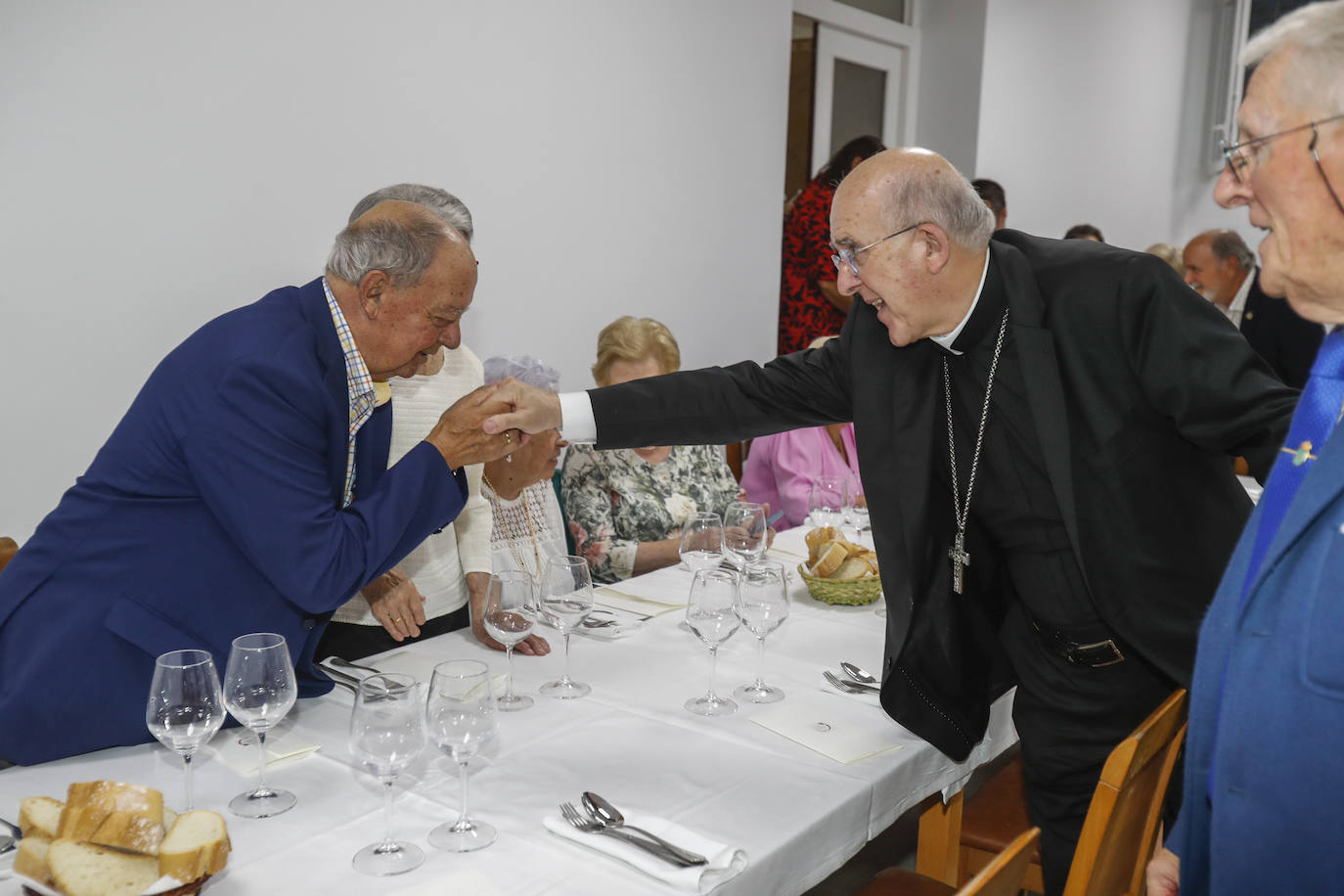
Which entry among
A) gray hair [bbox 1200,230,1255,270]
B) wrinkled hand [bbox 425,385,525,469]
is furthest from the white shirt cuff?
gray hair [bbox 1200,230,1255,270]

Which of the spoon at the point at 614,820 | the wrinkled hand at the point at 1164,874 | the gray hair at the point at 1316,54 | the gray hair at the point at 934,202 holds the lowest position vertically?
the wrinkled hand at the point at 1164,874

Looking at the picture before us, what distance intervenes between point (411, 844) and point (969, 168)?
5938 millimetres

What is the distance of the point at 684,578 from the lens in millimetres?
2650

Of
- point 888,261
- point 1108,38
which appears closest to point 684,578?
point 888,261

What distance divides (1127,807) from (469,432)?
1.17 metres

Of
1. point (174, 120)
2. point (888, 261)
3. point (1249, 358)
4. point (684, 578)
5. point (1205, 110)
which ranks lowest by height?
point (684, 578)

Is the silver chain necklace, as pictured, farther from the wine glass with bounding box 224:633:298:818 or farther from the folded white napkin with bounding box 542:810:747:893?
the wine glass with bounding box 224:633:298:818

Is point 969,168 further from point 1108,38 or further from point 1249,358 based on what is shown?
point 1249,358

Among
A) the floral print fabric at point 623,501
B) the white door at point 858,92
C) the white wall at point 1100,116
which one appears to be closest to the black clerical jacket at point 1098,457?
the floral print fabric at point 623,501

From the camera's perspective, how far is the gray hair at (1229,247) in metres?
6.36

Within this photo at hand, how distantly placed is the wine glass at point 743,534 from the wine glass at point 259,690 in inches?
41.7

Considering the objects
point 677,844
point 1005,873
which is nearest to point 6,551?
point 677,844

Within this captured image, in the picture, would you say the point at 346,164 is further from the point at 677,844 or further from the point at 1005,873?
the point at 1005,873

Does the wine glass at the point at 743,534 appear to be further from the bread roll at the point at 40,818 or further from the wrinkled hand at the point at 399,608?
the bread roll at the point at 40,818
